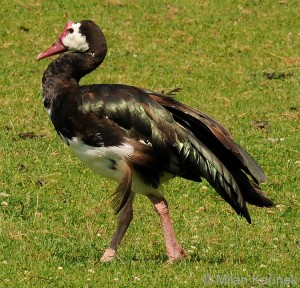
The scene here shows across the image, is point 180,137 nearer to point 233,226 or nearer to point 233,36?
point 233,226

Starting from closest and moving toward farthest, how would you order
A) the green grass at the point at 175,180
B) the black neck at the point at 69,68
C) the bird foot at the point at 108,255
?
the green grass at the point at 175,180 < the bird foot at the point at 108,255 < the black neck at the point at 69,68

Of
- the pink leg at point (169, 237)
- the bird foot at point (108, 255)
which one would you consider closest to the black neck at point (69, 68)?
the pink leg at point (169, 237)

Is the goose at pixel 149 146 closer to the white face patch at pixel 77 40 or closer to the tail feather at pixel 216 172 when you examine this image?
the tail feather at pixel 216 172

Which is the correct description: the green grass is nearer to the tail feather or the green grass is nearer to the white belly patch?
the tail feather

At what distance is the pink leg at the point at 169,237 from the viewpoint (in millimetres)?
9203

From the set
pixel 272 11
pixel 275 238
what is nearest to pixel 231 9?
pixel 272 11

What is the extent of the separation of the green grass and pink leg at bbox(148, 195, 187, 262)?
0.13m

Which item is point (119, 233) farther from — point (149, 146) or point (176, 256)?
point (149, 146)

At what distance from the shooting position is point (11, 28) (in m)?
20.4

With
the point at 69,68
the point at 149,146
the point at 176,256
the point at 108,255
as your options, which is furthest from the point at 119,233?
the point at 69,68

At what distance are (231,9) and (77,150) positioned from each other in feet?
43.4

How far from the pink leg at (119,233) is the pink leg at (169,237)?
1.22 feet

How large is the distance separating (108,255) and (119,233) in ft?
1.00

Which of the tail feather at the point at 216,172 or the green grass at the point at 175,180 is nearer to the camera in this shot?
the green grass at the point at 175,180
